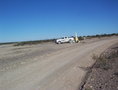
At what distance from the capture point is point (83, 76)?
8.99 metres

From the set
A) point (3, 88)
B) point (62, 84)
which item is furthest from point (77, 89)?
point (3, 88)

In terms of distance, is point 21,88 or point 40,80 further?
point 40,80

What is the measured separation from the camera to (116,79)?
7.59 m

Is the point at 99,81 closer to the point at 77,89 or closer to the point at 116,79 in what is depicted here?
the point at 116,79

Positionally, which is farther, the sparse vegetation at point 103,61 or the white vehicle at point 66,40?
the white vehicle at point 66,40

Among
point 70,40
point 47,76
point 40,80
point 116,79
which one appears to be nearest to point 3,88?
point 40,80

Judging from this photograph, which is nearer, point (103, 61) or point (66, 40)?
point (103, 61)

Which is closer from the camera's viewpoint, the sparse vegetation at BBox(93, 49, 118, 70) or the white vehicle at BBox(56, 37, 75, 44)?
the sparse vegetation at BBox(93, 49, 118, 70)

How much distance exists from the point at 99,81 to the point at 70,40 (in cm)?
4098

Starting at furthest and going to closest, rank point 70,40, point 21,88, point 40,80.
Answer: point 70,40
point 40,80
point 21,88

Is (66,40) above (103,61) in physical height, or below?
below

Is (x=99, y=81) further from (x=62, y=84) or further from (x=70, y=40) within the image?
(x=70, y=40)

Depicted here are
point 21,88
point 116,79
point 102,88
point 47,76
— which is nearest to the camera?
point 102,88

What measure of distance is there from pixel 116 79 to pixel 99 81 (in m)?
0.76
